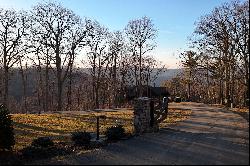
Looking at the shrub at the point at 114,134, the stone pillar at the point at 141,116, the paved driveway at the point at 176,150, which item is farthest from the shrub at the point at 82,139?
the stone pillar at the point at 141,116

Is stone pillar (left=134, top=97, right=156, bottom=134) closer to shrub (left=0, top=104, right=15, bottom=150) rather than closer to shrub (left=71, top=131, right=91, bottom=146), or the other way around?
shrub (left=71, top=131, right=91, bottom=146)

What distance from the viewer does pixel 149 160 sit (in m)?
10.8

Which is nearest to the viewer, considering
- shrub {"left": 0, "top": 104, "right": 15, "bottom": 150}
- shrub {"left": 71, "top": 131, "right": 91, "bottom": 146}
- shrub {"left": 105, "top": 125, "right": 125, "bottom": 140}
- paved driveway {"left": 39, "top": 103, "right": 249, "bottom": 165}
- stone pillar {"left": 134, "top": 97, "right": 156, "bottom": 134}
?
paved driveway {"left": 39, "top": 103, "right": 249, "bottom": 165}

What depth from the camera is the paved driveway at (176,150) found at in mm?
10703

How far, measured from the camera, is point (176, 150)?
12211 millimetres

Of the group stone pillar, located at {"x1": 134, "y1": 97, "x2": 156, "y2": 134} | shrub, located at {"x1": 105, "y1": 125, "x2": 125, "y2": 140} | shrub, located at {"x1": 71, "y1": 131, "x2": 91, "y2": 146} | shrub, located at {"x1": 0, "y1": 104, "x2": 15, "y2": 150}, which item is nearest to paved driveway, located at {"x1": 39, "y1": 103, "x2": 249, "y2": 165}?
stone pillar, located at {"x1": 134, "y1": 97, "x2": 156, "y2": 134}

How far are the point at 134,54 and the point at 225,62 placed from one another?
1741 cm

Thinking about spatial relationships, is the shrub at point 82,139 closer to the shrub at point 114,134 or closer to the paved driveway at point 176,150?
the shrub at point 114,134

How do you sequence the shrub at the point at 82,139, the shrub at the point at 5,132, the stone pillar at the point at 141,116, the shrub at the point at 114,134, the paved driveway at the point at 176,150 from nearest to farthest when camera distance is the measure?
the paved driveway at the point at 176,150 → the shrub at the point at 82,139 → the shrub at the point at 114,134 → the shrub at the point at 5,132 → the stone pillar at the point at 141,116

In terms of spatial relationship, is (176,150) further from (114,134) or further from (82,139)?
(82,139)

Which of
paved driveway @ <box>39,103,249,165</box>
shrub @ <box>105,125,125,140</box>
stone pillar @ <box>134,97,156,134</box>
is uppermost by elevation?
stone pillar @ <box>134,97,156,134</box>

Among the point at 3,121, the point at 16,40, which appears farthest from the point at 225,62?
the point at 3,121

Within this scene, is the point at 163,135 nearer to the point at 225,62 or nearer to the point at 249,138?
the point at 249,138

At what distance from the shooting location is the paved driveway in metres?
10.7
